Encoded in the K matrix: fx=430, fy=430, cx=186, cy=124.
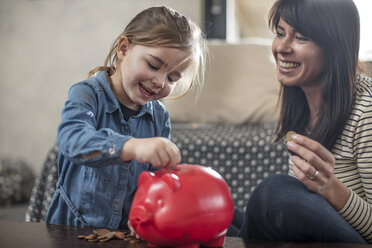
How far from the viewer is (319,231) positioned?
841 millimetres

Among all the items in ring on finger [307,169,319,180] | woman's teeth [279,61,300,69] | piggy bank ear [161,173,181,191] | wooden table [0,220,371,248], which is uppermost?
woman's teeth [279,61,300,69]

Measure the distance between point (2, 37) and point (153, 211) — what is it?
8.44 feet

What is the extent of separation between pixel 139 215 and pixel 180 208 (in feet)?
0.21

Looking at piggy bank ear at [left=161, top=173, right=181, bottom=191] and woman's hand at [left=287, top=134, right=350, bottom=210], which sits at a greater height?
piggy bank ear at [left=161, top=173, right=181, bottom=191]

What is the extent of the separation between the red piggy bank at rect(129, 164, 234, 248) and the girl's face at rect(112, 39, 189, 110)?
0.31 meters

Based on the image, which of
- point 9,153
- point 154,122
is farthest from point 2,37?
point 154,122

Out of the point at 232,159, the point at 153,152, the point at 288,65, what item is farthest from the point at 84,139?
the point at 232,159

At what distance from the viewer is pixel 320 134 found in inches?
40.3

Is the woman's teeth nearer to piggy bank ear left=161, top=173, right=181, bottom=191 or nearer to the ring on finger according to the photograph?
the ring on finger

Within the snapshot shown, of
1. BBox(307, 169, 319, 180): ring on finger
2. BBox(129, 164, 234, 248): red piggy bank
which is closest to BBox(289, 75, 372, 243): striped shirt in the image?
BBox(307, 169, 319, 180): ring on finger

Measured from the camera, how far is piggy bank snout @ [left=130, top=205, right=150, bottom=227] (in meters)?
0.65

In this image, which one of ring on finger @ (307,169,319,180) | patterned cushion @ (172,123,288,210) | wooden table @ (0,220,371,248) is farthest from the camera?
patterned cushion @ (172,123,288,210)

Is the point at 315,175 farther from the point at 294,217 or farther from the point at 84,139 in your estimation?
the point at 84,139

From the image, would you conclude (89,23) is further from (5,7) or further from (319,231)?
(319,231)
